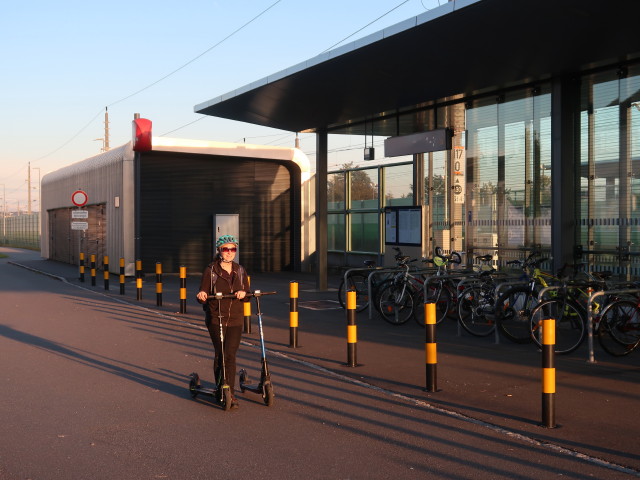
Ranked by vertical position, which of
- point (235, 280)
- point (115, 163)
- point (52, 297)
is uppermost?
point (115, 163)

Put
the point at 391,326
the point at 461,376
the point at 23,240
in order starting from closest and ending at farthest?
the point at 461,376 < the point at 391,326 < the point at 23,240

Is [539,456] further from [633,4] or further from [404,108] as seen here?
[404,108]

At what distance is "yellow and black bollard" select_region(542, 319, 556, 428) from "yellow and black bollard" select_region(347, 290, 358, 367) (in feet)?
9.35

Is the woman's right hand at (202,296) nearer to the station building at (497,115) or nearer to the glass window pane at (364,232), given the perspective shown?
the station building at (497,115)

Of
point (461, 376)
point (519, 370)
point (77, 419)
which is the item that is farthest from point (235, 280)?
point (519, 370)

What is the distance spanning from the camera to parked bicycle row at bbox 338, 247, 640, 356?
977 cm

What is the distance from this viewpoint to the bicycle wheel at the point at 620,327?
9.67m

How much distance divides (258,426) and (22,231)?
221 feet

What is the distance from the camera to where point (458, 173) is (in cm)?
1623

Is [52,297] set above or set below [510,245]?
below

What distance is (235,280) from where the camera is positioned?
289 inches

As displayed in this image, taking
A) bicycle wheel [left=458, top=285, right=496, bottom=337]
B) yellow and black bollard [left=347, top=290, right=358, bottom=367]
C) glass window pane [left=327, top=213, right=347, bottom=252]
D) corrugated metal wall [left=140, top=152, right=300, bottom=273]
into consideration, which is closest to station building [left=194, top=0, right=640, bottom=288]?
bicycle wheel [left=458, top=285, right=496, bottom=337]

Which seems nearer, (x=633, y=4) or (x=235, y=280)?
(x=235, y=280)

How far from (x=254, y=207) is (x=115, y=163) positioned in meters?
5.14
